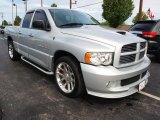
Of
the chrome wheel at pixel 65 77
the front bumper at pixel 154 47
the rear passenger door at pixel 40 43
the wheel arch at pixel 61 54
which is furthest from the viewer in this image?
the front bumper at pixel 154 47

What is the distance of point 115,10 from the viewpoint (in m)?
23.0

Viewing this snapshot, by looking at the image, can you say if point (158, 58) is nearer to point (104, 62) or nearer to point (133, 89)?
point (133, 89)

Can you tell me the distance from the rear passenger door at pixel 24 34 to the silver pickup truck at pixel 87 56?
66cm

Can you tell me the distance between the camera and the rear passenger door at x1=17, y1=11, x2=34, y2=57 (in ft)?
19.1

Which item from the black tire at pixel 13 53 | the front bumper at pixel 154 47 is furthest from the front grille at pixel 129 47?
the black tire at pixel 13 53

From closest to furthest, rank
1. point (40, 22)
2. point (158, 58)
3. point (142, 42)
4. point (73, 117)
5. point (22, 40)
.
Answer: point (73, 117), point (142, 42), point (40, 22), point (22, 40), point (158, 58)

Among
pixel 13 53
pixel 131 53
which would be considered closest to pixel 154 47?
pixel 131 53

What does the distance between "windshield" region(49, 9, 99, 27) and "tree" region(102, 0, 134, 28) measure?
18.3 metres

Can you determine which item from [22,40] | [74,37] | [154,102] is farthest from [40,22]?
[154,102]

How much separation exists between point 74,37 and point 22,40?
267cm

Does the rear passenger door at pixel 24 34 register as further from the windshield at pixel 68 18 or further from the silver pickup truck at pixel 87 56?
the windshield at pixel 68 18

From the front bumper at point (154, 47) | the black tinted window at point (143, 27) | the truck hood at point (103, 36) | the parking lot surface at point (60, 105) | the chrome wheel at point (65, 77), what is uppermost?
the black tinted window at point (143, 27)

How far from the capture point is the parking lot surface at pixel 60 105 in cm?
346

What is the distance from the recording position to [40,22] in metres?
4.77
